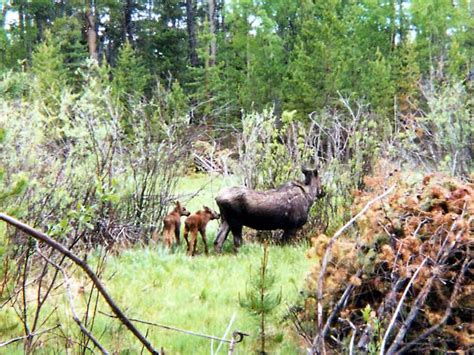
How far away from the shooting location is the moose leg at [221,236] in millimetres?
8156

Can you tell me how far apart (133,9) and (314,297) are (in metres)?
37.3

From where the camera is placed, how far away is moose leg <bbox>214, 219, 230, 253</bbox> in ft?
26.8

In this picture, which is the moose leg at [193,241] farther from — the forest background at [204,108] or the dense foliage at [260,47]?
the dense foliage at [260,47]

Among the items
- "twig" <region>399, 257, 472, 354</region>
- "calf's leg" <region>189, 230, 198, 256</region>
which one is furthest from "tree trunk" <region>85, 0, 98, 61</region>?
"twig" <region>399, 257, 472, 354</region>

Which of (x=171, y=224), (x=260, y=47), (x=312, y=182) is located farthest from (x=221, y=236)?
(x=260, y=47)

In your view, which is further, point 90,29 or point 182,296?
point 90,29

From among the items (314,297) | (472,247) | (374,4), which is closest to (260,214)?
(314,297)

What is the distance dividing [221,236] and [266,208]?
0.77 meters

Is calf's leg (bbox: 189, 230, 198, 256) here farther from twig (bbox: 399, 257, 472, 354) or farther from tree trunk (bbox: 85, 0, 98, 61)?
tree trunk (bbox: 85, 0, 98, 61)

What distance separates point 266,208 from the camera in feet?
26.0

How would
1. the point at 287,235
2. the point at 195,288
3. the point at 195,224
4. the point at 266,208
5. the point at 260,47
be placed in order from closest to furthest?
the point at 195,288 → the point at 266,208 → the point at 195,224 → the point at 287,235 → the point at 260,47

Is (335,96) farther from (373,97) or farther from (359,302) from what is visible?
(359,302)

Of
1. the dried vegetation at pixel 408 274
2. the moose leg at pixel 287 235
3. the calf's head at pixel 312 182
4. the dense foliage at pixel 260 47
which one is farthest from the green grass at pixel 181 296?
the dense foliage at pixel 260 47

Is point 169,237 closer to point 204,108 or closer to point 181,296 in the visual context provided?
point 181,296
